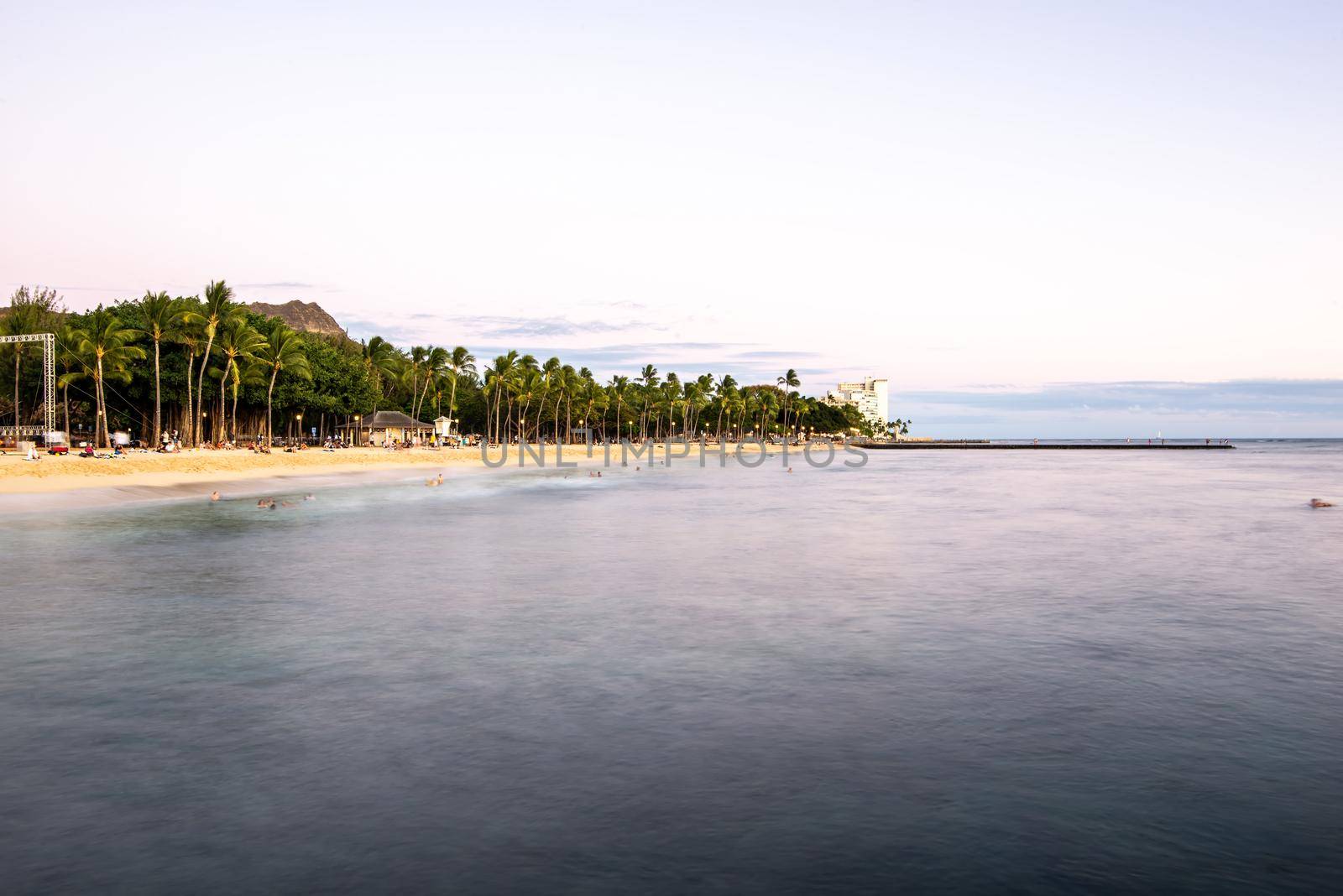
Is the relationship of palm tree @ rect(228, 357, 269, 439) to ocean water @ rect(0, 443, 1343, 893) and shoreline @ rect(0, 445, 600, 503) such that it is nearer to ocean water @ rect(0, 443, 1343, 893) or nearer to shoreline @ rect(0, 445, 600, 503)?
shoreline @ rect(0, 445, 600, 503)

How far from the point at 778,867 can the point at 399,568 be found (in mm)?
17543

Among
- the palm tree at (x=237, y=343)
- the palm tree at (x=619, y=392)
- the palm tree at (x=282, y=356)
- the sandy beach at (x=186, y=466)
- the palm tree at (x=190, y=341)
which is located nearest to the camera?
the sandy beach at (x=186, y=466)

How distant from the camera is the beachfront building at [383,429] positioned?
97625 mm

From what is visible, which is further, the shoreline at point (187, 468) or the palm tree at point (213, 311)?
the palm tree at point (213, 311)

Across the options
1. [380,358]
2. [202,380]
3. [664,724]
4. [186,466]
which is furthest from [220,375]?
[664,724]

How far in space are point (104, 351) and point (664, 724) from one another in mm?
67951

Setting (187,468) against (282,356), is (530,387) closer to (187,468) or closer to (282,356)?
(282,356)

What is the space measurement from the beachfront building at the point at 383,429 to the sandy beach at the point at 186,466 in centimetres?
1038

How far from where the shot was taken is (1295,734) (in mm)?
10234

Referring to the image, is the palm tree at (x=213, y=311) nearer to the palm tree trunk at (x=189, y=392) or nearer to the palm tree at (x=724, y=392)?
the palm tree trunk at (x=189, y=392)

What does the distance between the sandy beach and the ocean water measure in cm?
2335

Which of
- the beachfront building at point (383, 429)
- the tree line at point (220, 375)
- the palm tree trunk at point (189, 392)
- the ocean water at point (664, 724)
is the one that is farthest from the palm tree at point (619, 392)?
the ocean water at point (664, 724)

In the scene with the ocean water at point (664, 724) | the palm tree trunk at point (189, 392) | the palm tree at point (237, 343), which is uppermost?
the palm tree at point (237, 343)

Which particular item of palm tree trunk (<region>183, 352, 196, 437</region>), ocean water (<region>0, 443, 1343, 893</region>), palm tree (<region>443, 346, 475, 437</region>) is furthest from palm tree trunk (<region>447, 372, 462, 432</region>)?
ocean water (<region>0, 443, 1343, 893</region>)
